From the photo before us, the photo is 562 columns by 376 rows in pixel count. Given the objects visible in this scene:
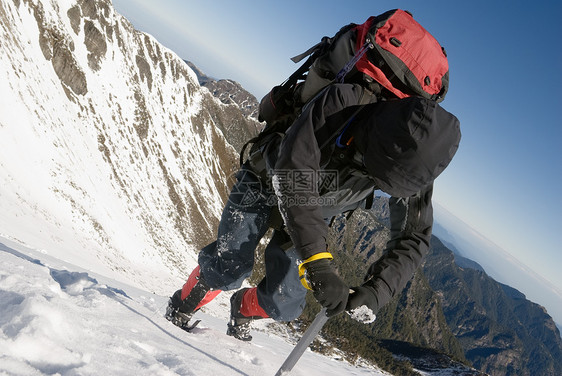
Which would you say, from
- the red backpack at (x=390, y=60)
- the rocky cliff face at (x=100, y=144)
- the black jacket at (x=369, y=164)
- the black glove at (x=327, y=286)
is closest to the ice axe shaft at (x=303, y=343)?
the black glove at (x=327, y=286)

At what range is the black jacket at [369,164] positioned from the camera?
10.0ft

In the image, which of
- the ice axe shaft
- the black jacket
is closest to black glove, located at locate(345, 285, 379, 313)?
the black jacket

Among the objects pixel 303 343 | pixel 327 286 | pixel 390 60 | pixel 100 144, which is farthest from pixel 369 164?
pixel 100 144

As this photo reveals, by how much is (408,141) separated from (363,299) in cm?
181

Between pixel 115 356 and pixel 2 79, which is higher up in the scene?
pixel 115 356

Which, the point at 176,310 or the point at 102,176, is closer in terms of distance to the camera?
the point at 176,310

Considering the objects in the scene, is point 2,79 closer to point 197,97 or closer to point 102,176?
point 102,176

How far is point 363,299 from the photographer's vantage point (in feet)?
11.8

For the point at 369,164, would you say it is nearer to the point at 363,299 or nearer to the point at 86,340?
the point at 363,299

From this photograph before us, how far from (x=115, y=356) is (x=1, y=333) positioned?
0.77 m

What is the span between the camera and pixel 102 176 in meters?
52.2

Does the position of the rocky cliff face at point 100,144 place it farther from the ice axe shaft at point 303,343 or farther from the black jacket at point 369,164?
the ice axe shaft at point 303,343

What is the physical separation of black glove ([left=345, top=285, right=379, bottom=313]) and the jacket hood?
4.07 feet

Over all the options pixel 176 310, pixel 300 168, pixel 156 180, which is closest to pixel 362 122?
pixel 300 168
